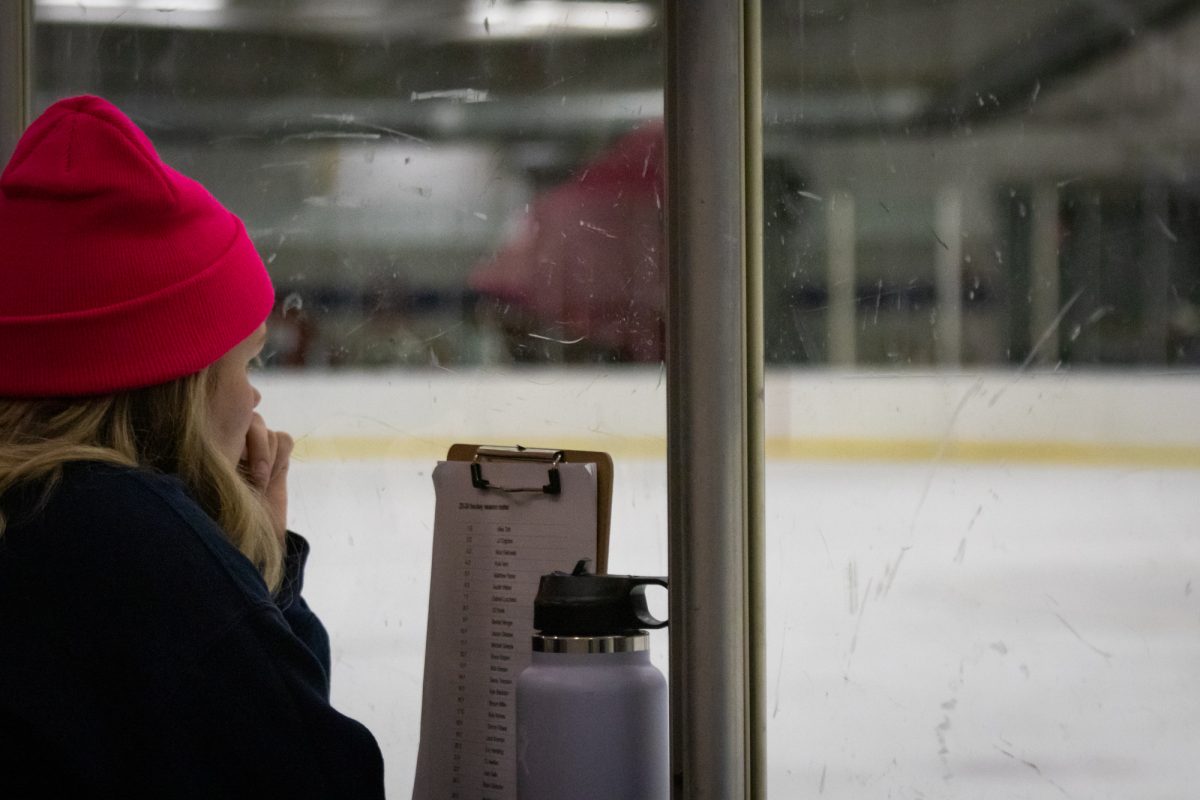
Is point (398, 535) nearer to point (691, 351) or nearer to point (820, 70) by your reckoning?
point (691, 351)

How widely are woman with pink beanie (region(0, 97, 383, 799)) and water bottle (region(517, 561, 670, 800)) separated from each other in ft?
0.39

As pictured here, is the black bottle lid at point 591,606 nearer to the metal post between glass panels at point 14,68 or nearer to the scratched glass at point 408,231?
the scratched glass at point 408,231

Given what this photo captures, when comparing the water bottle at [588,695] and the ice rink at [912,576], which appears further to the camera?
A: the ice rink at [912,576]

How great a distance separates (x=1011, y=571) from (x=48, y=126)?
927 millimetres

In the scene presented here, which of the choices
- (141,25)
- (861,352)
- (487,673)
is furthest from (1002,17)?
(141,25)

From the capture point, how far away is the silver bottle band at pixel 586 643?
0.86m

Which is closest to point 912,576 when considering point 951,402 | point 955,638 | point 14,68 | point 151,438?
point 955,638

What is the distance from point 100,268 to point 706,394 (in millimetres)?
471

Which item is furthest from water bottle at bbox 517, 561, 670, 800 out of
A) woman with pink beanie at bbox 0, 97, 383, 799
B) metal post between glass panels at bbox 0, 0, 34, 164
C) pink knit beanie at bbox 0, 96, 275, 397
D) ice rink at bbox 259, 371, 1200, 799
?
metal post between glass panels at bbox 0, 0, 34, 164

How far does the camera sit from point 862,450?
4.00ft

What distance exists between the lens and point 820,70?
3.63 feet

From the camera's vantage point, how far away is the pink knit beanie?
0.89 meters

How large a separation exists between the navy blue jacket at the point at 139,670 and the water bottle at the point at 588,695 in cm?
14

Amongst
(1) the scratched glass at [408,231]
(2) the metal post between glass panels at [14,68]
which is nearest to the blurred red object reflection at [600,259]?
(1) the scratched glass at [408,231]
